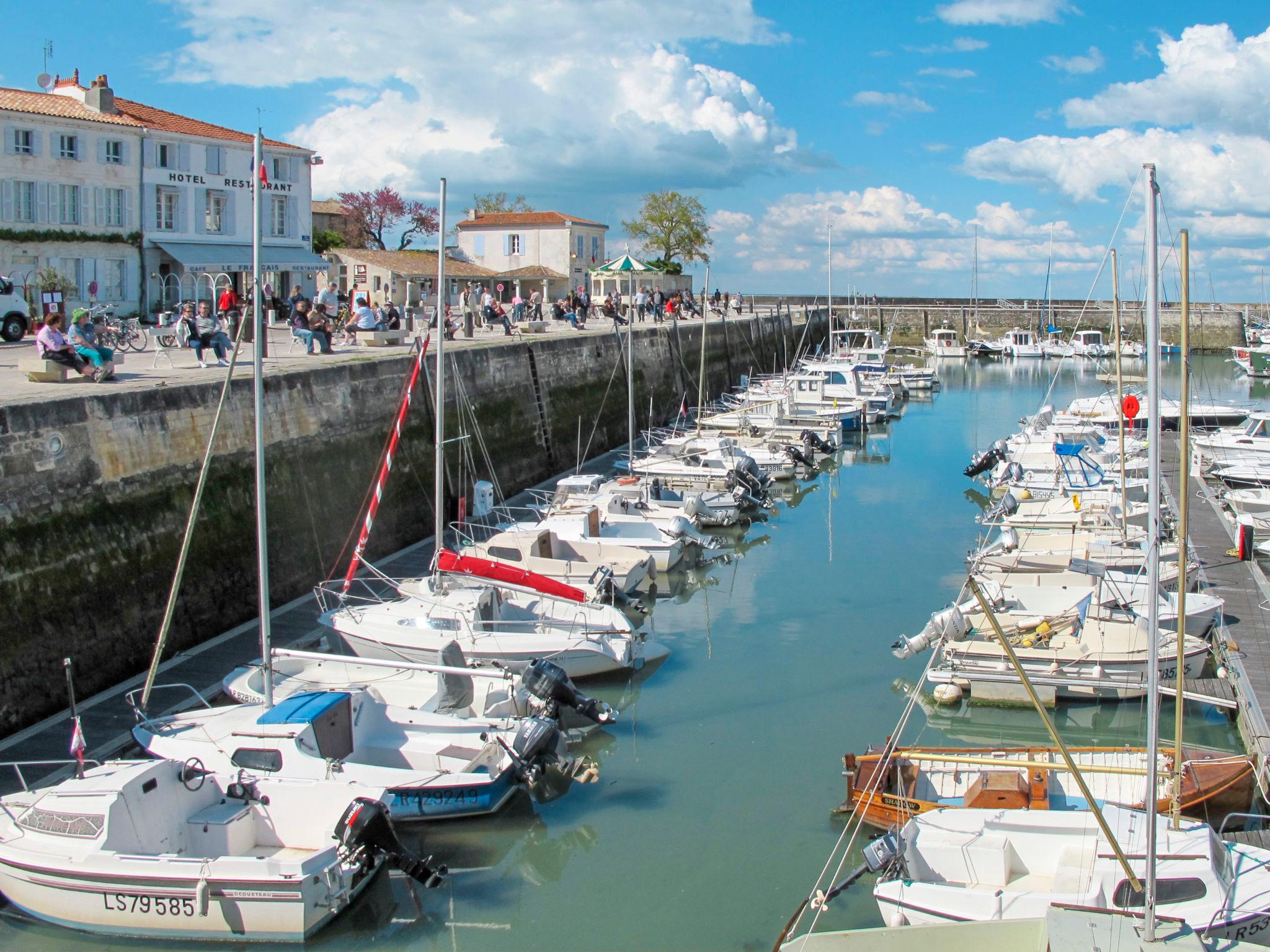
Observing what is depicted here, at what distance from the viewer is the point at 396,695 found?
546 inches

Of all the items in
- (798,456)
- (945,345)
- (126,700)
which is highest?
(945,345)

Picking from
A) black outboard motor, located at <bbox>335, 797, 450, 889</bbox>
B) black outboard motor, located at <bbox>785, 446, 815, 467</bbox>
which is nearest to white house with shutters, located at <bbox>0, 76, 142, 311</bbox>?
black outboard motor, located at <bbox>785, 446, 815, 467</bbox>

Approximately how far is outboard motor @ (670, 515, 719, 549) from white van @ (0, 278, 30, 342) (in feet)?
47.4

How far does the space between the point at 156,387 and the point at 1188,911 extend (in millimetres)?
14763

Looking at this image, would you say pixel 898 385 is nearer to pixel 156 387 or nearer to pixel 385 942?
pixel 156 387

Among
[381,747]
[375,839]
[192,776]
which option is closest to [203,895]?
[192,776]

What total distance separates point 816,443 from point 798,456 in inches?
112

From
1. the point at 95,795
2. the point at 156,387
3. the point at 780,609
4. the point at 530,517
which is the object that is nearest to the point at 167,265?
the point at 530,517

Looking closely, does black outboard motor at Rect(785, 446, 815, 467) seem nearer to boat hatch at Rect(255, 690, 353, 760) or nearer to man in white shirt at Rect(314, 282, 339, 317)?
man in white shirt at Rect(314, 282, 339, 317)

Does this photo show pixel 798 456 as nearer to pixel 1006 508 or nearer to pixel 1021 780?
pixel 1006 508

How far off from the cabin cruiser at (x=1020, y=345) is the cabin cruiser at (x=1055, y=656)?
207 ft

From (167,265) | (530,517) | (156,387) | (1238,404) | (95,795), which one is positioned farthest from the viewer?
(1238,404)

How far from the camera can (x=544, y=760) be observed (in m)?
12.3

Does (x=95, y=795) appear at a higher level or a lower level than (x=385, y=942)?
higher
